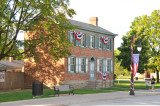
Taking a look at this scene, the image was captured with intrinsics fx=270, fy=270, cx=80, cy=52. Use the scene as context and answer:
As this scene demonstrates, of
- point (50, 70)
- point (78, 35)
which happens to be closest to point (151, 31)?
point (78, 35)

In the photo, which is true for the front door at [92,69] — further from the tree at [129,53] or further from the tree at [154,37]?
the tree at [154,37]

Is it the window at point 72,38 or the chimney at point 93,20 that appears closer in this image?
the window at point 72,38

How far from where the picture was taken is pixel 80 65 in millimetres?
31750

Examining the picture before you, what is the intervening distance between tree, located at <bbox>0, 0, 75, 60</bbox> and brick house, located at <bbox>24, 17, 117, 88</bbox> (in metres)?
3.75

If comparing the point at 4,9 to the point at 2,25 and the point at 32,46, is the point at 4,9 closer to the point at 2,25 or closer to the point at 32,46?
the point at 2,25

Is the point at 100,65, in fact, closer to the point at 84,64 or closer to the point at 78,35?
the point at 84,64

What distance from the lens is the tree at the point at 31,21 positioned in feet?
73.9

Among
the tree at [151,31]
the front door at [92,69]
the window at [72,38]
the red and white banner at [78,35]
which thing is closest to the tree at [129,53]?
the tree at [151,31]

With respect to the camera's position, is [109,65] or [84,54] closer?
[84,54]

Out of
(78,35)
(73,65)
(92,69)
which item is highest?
(78,35)

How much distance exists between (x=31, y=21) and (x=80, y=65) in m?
9.96

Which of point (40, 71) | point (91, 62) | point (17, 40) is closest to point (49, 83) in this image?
point (40, 71)

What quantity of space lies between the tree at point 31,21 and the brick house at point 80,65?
3751mm

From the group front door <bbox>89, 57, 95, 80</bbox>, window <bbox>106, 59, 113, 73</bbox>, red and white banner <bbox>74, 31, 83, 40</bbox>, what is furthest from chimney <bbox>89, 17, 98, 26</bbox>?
red and white banner <bbox>74, 31, 83, 40</bbox>
